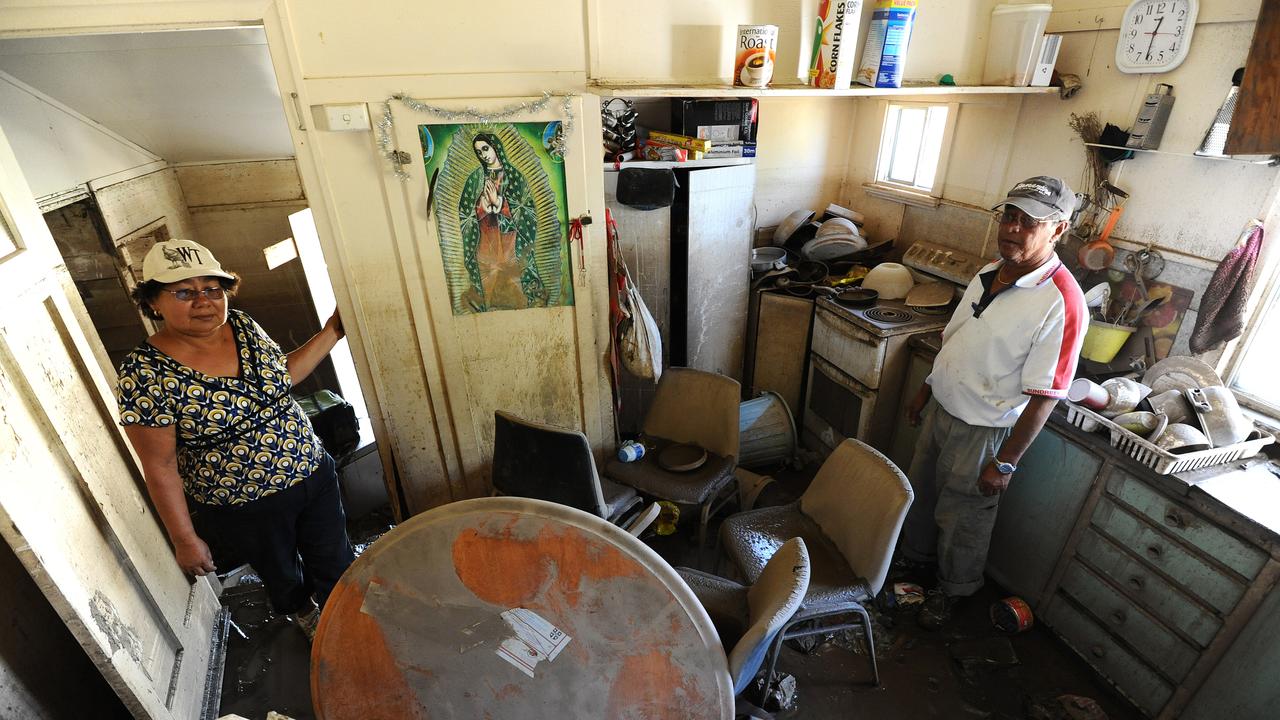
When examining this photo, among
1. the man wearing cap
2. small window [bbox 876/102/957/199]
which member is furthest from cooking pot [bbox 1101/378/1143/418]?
small window [bbox 876/102/957/199]

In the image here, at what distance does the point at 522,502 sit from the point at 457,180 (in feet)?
5.65

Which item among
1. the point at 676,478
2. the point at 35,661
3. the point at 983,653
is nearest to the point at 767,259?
the point at 676,478

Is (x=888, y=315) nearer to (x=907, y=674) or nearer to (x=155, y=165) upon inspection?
(x=907, y=674)

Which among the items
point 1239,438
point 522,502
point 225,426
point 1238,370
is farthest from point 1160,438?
point 225,426

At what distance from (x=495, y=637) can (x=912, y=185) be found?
157 inches

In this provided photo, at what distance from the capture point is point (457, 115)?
8.24 feet

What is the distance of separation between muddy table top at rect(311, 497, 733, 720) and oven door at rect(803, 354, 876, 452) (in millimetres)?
2304

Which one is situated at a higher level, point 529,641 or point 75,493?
point 75,493

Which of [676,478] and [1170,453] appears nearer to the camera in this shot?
[1170,453]

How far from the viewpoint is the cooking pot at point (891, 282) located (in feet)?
12.1

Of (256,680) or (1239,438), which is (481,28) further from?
(1239,438)

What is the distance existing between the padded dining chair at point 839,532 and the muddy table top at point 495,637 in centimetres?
73

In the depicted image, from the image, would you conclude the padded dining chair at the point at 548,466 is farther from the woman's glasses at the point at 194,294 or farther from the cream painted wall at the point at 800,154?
the cream painted wall at the point at 800,154

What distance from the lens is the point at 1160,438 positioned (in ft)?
7.43
